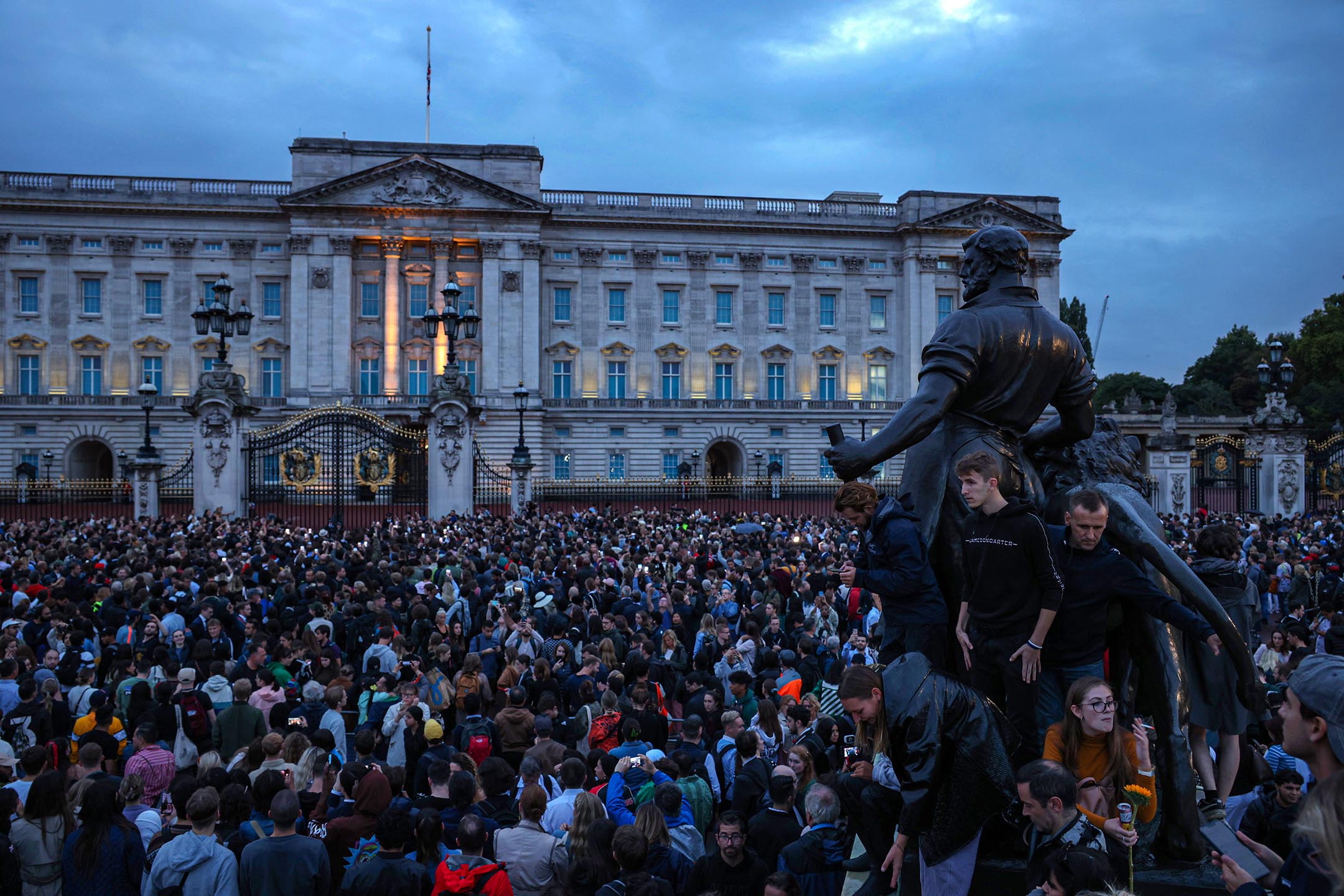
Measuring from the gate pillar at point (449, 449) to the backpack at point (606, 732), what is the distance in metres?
20.4

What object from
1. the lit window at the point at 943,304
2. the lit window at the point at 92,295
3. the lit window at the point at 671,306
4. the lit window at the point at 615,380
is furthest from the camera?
the lit window at the point at 943,304

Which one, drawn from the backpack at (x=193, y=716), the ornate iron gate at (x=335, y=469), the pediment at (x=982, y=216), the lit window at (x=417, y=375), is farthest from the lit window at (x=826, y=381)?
the backpack at (x=193, y=716)

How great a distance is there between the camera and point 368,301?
5372 centimetres

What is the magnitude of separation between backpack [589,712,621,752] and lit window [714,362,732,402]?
50.2 metres

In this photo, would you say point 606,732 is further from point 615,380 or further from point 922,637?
point 615,380

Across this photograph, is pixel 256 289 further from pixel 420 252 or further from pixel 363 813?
pixel 363 813

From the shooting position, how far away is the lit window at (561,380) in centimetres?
5594

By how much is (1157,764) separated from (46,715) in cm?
842

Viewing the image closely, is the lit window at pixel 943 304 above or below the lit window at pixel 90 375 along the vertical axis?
above

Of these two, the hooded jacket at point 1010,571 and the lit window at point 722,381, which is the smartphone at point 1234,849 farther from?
the lit window at point 722,381

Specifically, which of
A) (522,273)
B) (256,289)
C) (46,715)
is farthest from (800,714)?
(256,289)

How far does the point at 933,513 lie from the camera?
4805 mm

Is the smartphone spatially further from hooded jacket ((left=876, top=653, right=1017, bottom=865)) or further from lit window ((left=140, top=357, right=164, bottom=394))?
lit window ((left=140, top=357, right=164, bottom=394))

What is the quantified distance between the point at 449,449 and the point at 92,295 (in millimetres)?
36556
